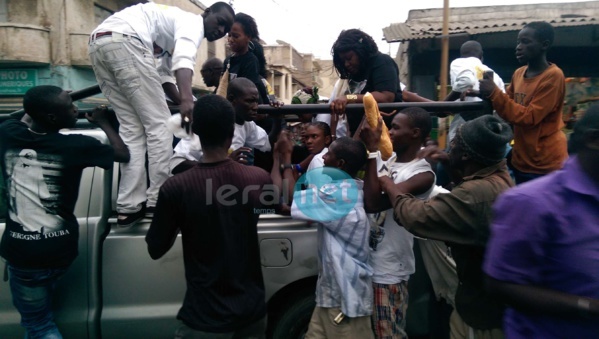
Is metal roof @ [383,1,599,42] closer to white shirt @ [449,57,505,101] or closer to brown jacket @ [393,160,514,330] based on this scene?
white shirt @ [449,57,505,101]

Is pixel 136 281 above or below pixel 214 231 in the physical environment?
below

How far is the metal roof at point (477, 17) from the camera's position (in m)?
7.82

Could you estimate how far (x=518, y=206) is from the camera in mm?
1321

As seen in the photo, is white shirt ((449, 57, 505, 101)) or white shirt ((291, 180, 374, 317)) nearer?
white shirt ((291, 180, 374, 317))

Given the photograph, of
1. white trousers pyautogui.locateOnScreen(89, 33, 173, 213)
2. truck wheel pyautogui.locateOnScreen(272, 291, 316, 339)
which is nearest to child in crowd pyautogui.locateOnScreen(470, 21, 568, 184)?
truck wheel pyautogui.locateOnScreen(272, 291, 316, 339)

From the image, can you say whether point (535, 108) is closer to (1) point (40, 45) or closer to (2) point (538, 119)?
(2) point (538, 119)

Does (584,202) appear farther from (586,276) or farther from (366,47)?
(366,47)

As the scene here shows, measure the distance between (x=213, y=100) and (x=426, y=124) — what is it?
1185mm

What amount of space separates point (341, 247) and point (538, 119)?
1477 mm

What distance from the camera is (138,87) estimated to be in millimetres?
2840

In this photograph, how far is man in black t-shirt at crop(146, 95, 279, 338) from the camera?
1930 mm

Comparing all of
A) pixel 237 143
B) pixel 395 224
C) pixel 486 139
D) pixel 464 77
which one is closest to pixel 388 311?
pixel 395 224

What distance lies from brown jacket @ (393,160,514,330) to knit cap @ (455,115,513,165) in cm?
7

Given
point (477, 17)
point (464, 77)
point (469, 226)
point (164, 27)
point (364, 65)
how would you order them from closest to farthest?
point (469, 226) < point (164, 27) < point (364, 65) < point (464, 77) < point (477, 17)
